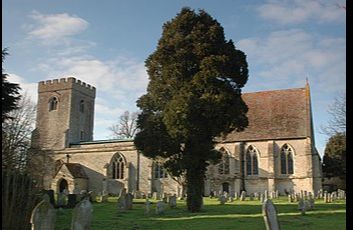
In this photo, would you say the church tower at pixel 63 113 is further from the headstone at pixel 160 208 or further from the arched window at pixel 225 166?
the headstone at pixel 160 208

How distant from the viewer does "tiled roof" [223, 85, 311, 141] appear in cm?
3966

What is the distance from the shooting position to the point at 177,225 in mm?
14656

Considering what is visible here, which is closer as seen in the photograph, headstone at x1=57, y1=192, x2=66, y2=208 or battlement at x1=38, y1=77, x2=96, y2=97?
headstone at x1=57, y1=192, x2=66, y2=208

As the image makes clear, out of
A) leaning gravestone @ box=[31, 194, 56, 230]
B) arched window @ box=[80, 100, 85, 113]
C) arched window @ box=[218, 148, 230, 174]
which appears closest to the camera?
leaning gravestone @ box=[31, 194, 56, 230]

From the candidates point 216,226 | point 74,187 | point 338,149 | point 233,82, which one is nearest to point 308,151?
point 338,149

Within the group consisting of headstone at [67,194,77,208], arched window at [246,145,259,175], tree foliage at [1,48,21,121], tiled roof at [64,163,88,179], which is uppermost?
tree foliage at [1,48,21,121]

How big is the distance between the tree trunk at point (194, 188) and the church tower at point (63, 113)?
1210 inches

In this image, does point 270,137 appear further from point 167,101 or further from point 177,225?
point 177,225

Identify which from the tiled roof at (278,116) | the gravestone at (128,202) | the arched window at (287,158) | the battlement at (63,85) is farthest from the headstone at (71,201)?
the battlement at (63,85)

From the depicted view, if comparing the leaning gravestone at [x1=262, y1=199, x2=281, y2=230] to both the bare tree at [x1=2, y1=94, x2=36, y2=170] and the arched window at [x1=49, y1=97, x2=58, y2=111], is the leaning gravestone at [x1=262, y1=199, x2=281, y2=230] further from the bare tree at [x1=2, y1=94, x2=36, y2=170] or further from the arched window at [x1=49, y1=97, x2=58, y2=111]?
the arched window at [x1=49, y1=97, x2=58, y2=111]

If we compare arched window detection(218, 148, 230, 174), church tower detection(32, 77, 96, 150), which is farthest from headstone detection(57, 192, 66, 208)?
church tower detection(32, 77, 96, 150)

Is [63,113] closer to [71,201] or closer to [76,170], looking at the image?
[76,170]

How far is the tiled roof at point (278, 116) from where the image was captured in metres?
39.7

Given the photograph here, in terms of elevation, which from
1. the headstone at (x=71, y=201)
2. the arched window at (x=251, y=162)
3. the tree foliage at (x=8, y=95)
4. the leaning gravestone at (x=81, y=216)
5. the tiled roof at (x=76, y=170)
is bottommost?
the headstone at (x=71, y=201)
